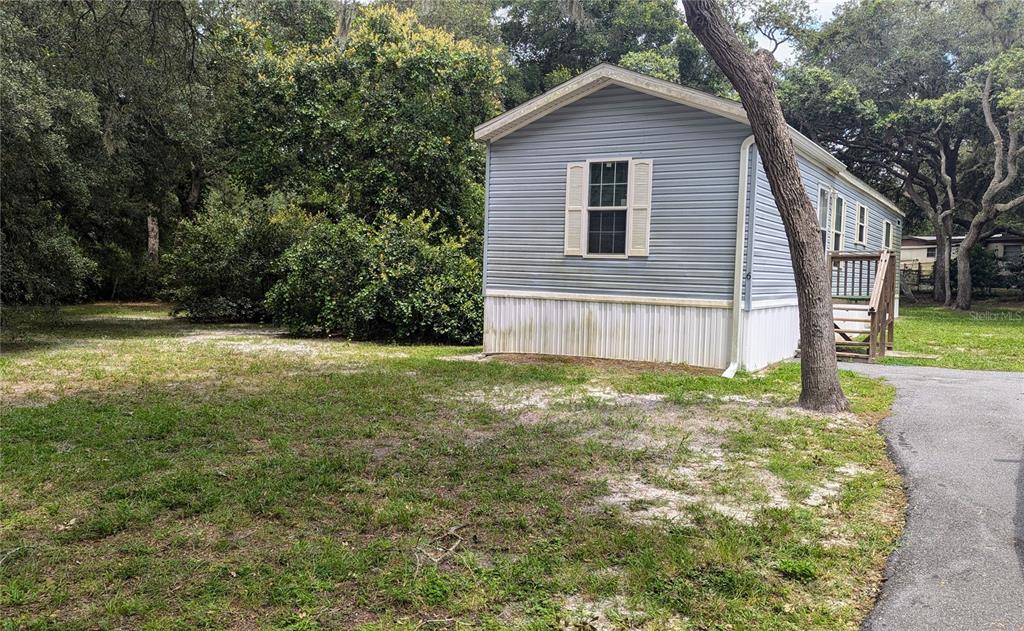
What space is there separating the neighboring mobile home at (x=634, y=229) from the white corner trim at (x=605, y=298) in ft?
0.06

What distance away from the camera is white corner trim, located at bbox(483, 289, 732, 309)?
9.12 metres

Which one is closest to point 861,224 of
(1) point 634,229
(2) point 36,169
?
(1) point 634,229

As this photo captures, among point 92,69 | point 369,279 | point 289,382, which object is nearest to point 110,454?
point 289,382

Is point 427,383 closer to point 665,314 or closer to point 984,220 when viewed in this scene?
point 665,314

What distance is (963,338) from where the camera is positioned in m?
14.1

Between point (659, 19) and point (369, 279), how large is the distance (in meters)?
20.7

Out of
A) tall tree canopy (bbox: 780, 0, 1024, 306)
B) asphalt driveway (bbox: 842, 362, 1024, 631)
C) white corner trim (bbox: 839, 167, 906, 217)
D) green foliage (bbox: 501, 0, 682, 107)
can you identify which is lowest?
asphalt driveway (bbox: 842, 362, 1024, 631)

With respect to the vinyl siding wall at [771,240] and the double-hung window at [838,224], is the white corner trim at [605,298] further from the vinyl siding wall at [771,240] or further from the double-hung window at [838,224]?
the double-hung window at [838,224]

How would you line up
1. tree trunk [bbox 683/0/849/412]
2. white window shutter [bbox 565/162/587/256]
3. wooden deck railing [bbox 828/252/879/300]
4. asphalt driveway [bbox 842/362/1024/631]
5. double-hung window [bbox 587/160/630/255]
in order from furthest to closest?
1. wooden deck railing [bbox 828/252/879/300]
2. white window shutter [bbox 565/162/587/256]
3. double-hung window [bbox 587/160/630/255]
4. tree trunk [bbox 683/0/849/412]
5. asphalt driveway [bbox 842/362/1024/631]

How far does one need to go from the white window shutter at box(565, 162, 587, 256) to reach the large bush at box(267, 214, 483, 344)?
2.75m

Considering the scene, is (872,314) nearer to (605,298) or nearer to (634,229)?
(634,229)

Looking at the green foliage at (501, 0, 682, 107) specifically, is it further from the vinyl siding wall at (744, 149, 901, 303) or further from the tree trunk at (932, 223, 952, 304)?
the vinyl siding wall at (744, 149, 901, 303)

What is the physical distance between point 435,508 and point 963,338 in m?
14.2

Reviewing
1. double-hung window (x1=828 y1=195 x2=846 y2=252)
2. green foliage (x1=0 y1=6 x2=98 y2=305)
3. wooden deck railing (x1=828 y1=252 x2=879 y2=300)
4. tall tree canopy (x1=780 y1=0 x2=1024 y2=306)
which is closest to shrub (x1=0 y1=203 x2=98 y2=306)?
green foliage (x1=0 y1=6 x2=98 y2=305)
